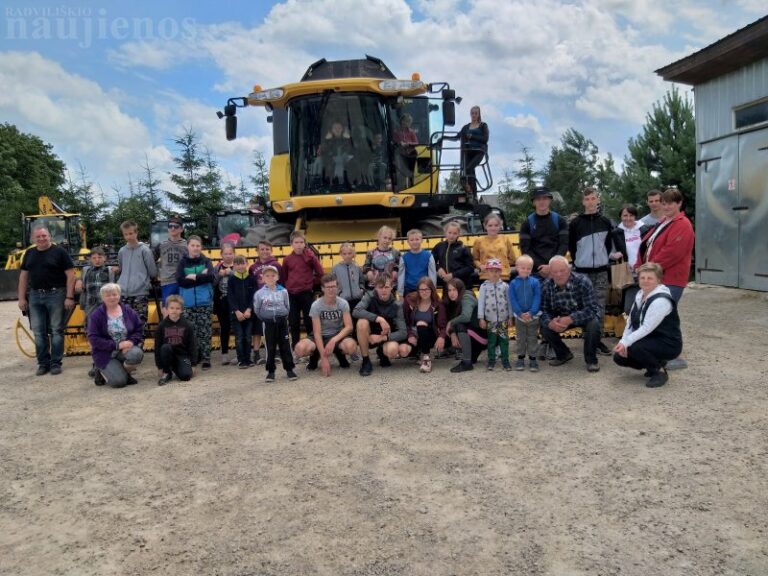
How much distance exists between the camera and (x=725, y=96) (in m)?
12.7

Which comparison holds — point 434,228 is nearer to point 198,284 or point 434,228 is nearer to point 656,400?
point 198,284

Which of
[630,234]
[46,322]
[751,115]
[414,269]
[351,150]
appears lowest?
[46,322]

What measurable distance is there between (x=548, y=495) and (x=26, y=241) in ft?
75.8

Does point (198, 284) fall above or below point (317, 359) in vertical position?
above

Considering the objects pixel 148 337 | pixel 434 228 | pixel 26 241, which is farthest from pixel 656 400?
pixel 26 241

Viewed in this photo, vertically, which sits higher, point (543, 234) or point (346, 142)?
point (346, 142)

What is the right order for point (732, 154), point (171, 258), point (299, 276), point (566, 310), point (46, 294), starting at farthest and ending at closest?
point (732, 154), point (171, 258), point (46, 294), point (299, 276), point (566, 310)

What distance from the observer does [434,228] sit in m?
9.41

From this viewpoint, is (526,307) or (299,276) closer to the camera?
(526,307)

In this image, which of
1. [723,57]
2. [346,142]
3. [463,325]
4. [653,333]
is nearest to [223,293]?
[346,142]

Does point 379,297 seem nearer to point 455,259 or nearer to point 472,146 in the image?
point 455,259

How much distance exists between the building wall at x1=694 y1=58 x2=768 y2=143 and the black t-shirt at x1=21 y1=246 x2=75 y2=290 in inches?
494

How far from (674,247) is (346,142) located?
16.0ft

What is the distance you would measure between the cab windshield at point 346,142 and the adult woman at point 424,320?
257 cm
